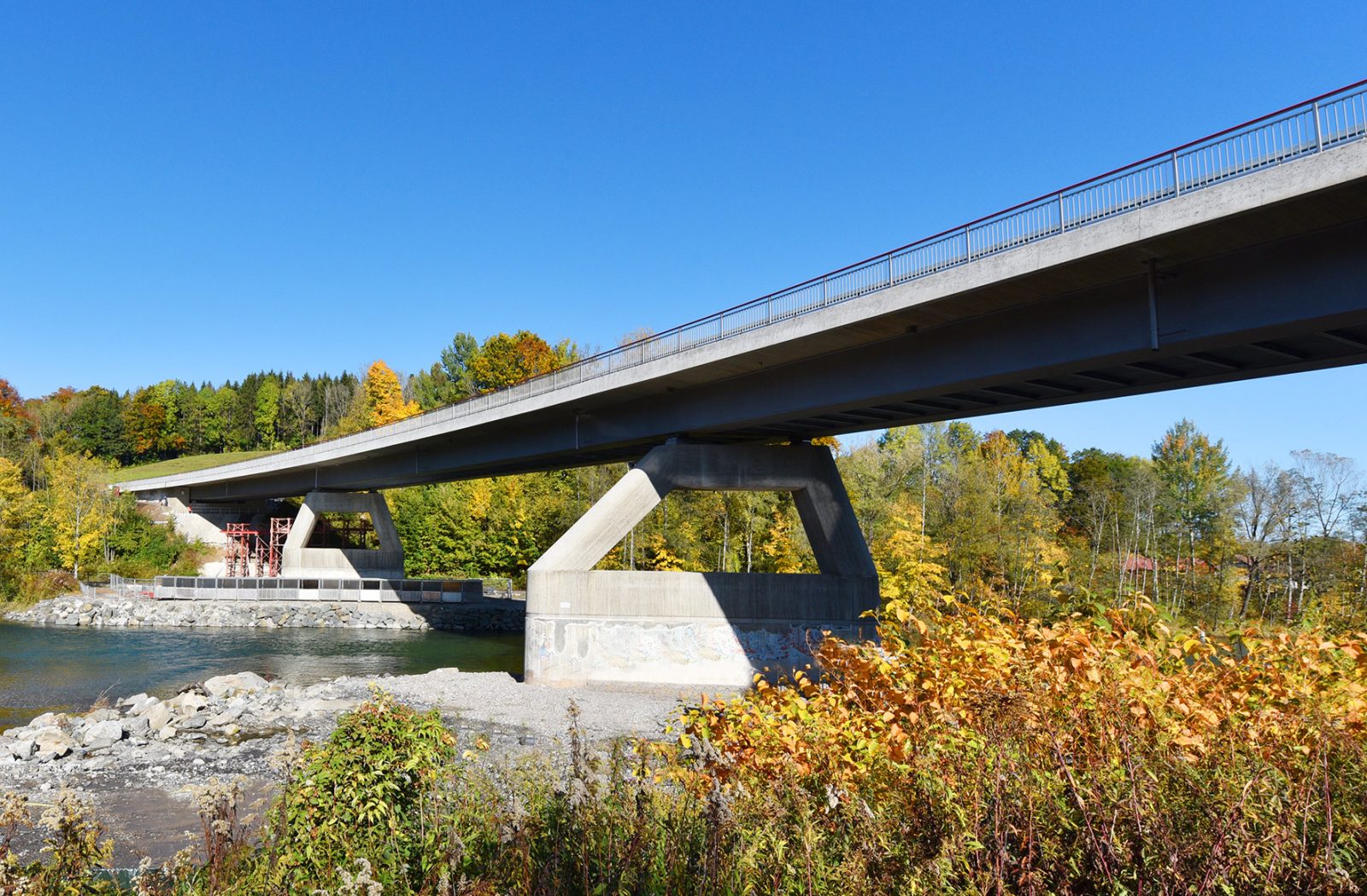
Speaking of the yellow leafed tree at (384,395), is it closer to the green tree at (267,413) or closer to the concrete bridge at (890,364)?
the green tree at (267,413)

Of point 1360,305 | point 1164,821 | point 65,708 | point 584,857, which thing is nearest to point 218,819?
point 584,857

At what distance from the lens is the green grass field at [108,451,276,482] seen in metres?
101

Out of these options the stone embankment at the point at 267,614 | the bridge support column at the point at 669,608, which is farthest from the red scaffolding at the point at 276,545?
the bridge support column at the point at 669,608

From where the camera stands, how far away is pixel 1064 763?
173 inches

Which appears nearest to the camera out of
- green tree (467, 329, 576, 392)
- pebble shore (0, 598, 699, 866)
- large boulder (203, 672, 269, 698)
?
pebble shore (0, 598, 699, 866)

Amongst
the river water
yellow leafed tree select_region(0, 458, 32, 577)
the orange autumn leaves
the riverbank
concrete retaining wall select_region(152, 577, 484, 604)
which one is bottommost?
the river water

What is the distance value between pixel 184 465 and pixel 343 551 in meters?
67.2

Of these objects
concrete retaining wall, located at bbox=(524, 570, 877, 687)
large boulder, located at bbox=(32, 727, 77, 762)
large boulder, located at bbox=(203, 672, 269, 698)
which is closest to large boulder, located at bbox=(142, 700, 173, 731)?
large boulder, located at bbox=(32, 727, 77, 762)

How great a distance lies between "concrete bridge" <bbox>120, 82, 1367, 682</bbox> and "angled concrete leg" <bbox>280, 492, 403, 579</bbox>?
72.8 ft

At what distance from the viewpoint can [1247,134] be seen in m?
14.0

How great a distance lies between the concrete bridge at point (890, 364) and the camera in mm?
14266

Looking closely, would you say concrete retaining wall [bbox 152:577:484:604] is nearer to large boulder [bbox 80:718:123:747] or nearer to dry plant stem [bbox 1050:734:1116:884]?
large boulder [bbox 80:718:123:747]

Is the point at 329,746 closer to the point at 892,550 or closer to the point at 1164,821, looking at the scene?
the point at 1164,821

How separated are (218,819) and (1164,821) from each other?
5.58 m
